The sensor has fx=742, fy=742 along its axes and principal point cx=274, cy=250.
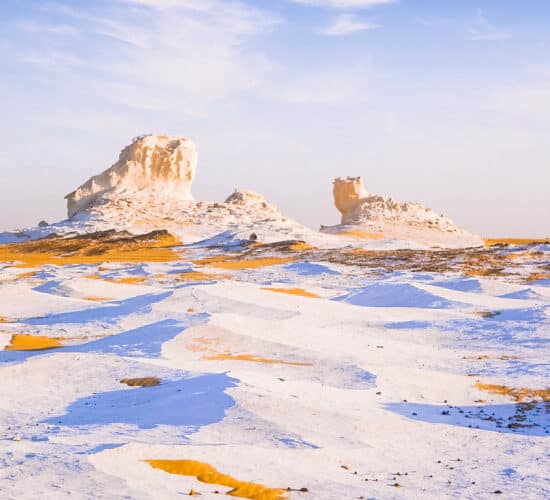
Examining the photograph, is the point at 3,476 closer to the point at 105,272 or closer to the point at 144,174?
the point at 105,272

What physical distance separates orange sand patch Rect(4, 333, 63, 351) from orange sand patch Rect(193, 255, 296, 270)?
67.7 feet

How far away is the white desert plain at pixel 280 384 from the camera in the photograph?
7.89m

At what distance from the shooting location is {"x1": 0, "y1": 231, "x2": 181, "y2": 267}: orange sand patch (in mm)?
45188

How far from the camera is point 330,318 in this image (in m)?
21.0

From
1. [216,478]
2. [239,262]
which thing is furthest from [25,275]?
[216,478]

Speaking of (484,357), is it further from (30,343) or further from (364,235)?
(364,235)

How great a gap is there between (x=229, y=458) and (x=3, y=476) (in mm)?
2378

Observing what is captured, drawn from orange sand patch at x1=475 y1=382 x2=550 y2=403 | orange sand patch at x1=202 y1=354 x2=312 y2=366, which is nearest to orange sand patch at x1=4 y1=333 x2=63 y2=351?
orange sand patch at x1=202 y1=354 x2=312 y2=366

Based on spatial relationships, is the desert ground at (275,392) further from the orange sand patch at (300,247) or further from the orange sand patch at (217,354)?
the orange sand patch at (300,247)

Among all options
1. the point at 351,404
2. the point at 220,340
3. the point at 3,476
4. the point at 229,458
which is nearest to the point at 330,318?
the point at 220,340

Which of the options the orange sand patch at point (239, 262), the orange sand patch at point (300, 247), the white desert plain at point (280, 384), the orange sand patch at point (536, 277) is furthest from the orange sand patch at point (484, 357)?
the orange sand patch at point (300, 247)

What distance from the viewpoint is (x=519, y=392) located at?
13.4 m

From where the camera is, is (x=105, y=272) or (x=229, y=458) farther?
(x=105, y=272)

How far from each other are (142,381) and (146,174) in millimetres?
57166
